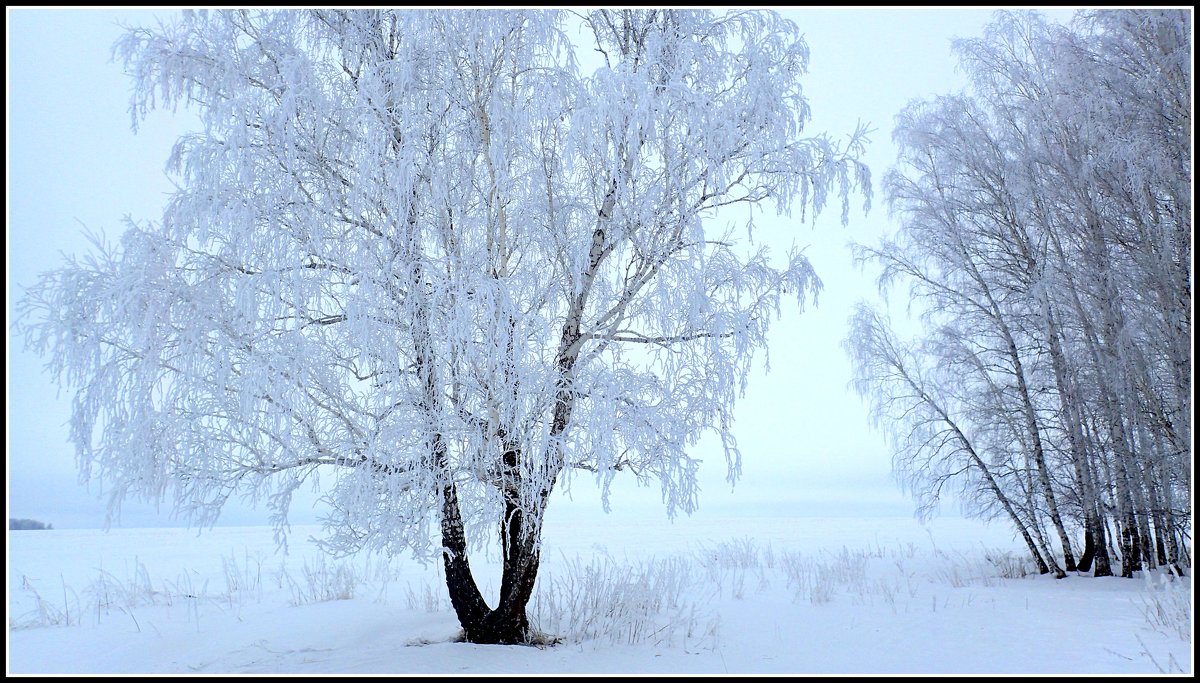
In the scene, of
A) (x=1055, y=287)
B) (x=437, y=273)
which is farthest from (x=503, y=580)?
(x=1055, y=287)

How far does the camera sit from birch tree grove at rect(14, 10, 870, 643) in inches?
198

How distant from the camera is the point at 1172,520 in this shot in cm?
884

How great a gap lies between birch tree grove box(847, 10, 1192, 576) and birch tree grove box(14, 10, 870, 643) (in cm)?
484

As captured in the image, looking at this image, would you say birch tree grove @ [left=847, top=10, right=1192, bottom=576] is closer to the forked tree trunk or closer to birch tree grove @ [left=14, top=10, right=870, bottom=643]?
birch tree grove @ [left=14, top=10, right=870, bottom=643]

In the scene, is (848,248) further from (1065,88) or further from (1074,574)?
(1074,574)

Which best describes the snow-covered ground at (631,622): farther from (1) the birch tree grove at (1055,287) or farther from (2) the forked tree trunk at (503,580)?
(1) the birch tree grove at (1055,287)

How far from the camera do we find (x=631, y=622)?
658cm

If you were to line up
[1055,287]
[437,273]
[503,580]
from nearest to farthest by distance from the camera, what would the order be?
[437,273]
[503,580]
[1055,287]

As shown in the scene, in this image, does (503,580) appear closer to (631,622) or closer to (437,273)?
(631,622)

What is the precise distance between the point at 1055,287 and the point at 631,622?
6674mm

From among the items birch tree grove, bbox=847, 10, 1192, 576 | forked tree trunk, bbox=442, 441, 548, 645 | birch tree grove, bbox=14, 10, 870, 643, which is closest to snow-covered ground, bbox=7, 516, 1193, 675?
forked tree trunk, bbox=442, 441, 548, 645

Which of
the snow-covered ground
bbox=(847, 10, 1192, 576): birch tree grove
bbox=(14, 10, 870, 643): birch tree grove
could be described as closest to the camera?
bbox=(14, 10, 870, 643): birch tree grove

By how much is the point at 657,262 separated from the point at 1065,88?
23.8 ft

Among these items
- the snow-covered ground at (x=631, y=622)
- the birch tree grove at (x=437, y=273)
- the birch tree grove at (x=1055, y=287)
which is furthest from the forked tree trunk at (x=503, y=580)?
the birch tree grove at (x=1055, y=287)
